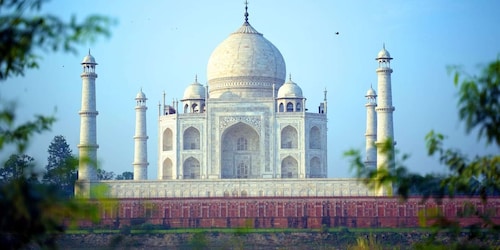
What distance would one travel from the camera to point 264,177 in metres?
32.1

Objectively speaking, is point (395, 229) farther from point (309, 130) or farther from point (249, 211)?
point (309, 130)

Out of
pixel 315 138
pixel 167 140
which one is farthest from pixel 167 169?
pixel 315 138

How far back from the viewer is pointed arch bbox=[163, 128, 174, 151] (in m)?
33.7

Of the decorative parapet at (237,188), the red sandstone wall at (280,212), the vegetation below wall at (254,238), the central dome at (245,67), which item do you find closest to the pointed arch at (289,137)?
the central dome at (245,67)

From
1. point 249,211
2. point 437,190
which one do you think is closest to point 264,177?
point 249,211

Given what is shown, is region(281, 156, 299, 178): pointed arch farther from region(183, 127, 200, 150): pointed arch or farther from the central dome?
region(183, 127, 200, 150): pointed arch

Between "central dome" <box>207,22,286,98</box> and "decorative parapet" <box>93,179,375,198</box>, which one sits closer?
"decorative parapet" <box>93,179,375,198</box>

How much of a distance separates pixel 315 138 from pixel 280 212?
530 cm

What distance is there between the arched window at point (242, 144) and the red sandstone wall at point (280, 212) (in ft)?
15.3

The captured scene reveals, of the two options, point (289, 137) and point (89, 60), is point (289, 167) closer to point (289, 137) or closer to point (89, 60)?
point (289, 137)

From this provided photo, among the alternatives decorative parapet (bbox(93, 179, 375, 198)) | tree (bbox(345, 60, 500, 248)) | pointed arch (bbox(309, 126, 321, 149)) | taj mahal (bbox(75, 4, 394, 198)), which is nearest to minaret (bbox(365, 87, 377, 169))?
taj mahal (bbox(75, 4, 394, 198))

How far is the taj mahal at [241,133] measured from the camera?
3019cm

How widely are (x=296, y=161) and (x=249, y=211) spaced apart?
14.5 ft

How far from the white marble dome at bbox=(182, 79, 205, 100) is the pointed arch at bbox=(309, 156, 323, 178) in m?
4.79
